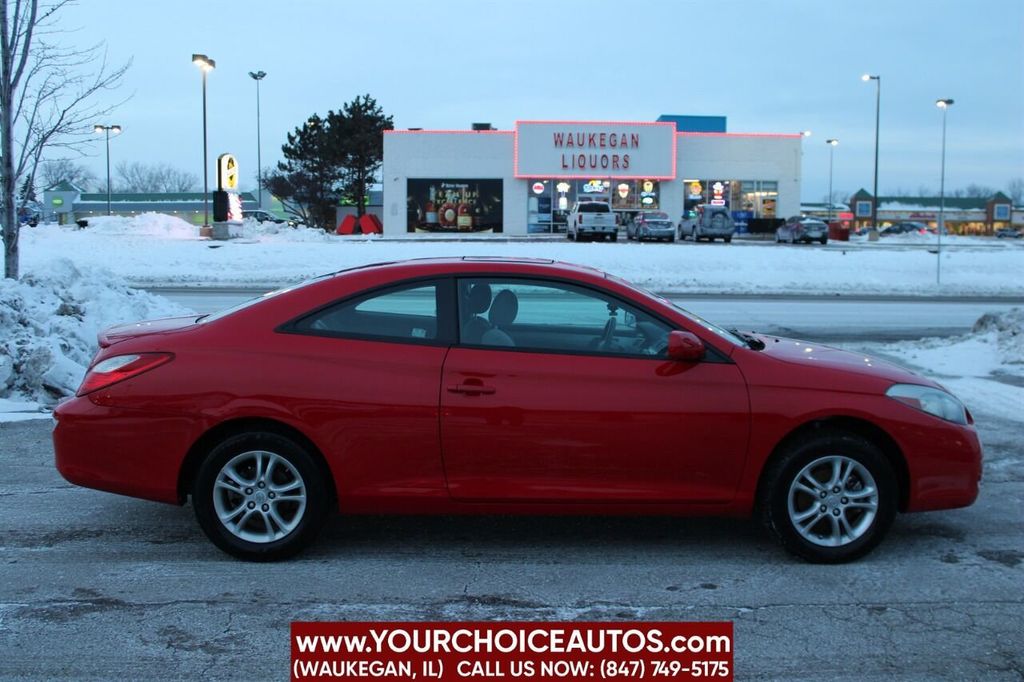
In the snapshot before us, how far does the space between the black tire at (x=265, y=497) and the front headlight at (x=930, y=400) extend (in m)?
3.00

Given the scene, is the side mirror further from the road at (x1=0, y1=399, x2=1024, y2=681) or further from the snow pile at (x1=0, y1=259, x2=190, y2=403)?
the snow pile at (x1=0, y1=259, x2=190, y2=403)

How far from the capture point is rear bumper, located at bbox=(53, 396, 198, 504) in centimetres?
486

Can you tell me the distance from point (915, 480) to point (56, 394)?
24.1 ft

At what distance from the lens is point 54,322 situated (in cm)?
972

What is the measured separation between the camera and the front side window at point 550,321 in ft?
16.3

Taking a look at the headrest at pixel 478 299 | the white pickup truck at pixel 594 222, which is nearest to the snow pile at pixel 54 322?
the headrest at pixel 478 299

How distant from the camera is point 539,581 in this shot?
15.4 ft

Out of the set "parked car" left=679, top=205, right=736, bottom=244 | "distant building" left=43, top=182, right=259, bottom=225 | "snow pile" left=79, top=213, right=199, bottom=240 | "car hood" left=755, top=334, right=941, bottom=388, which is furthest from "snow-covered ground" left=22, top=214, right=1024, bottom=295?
"distant building" left=43, top=182, right=259, bottom=225

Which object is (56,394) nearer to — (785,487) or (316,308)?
(316,308)

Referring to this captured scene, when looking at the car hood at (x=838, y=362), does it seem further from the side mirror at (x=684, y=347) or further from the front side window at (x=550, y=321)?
the front side window at (x=550, y=321)

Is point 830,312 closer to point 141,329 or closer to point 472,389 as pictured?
point 472,389

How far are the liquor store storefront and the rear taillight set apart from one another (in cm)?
4826

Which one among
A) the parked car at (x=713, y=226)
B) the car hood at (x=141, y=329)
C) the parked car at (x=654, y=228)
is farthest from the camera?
the parked car at (x=654, y=228)

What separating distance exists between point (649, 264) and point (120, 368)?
24.5 m
